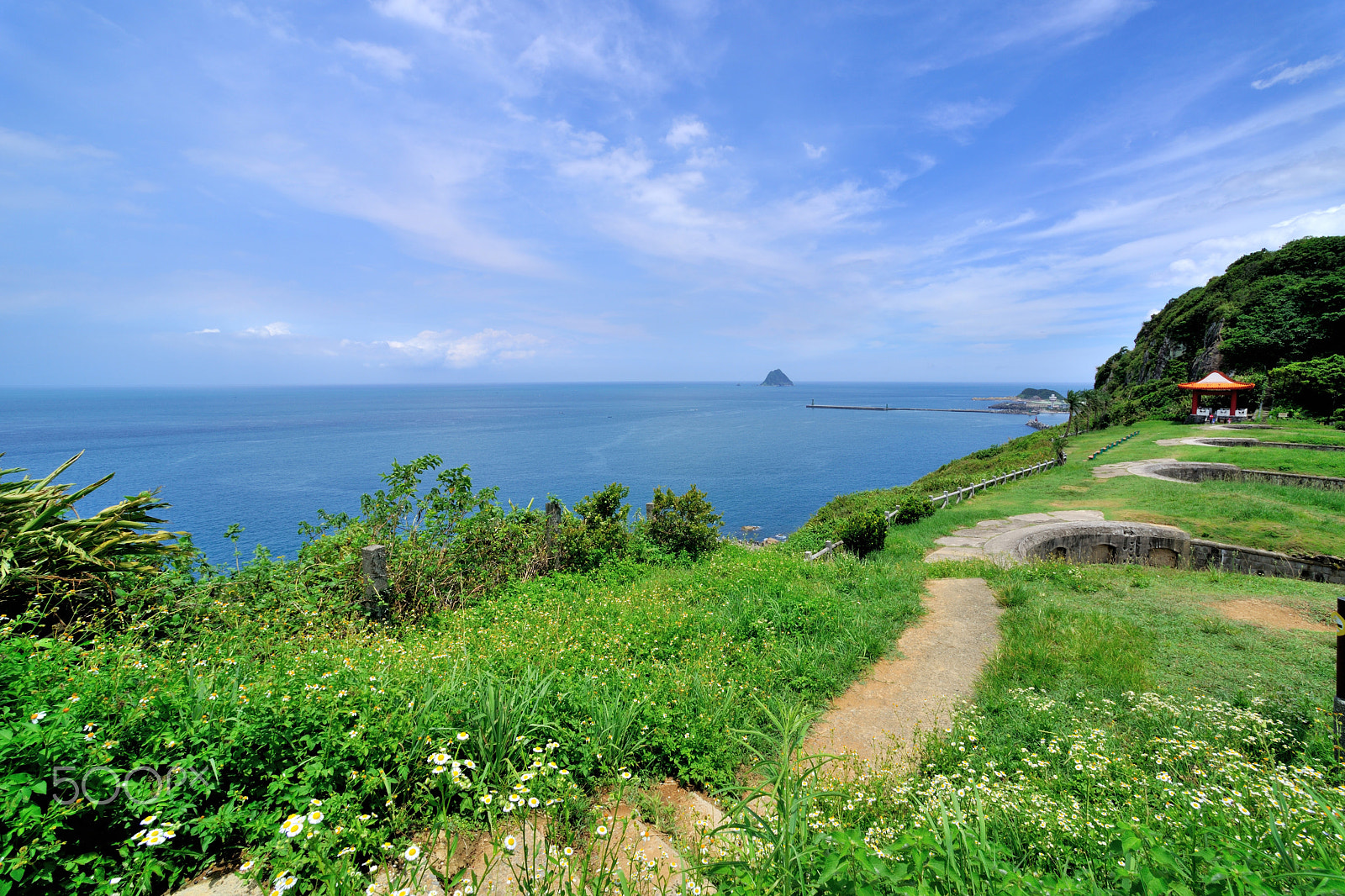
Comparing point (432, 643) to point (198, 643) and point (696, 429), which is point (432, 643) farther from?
point (696, 429)

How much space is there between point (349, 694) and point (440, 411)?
482ft

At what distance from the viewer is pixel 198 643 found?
460cm

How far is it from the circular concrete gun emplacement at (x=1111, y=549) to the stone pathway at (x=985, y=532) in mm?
21

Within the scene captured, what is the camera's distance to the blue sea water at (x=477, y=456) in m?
35.7

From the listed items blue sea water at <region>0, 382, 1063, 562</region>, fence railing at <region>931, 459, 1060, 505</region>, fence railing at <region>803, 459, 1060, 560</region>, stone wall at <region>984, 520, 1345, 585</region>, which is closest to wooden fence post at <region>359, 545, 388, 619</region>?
fence railing at <region>803, 459, 1060, 560</region>

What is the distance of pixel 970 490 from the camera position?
21.0m

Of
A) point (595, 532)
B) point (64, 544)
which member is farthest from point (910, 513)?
point (64, 544)

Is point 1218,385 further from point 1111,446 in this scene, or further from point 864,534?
point 864,534

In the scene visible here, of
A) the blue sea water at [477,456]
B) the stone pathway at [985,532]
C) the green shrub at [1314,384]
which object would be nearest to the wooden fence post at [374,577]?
the stone pathway at [985,532]

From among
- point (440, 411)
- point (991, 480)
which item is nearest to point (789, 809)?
point (991, 480)

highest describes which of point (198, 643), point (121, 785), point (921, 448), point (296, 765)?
point (121, 785)

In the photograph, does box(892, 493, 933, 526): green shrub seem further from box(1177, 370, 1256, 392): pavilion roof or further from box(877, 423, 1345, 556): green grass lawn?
box(1177, 370, 1256, 392): pavilion roof

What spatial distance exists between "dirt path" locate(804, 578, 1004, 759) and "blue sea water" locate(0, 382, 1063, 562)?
77.7 feet

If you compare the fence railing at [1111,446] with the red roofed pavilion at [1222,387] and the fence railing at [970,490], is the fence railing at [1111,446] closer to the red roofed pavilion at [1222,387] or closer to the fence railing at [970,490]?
the fence railing at [970,490]
